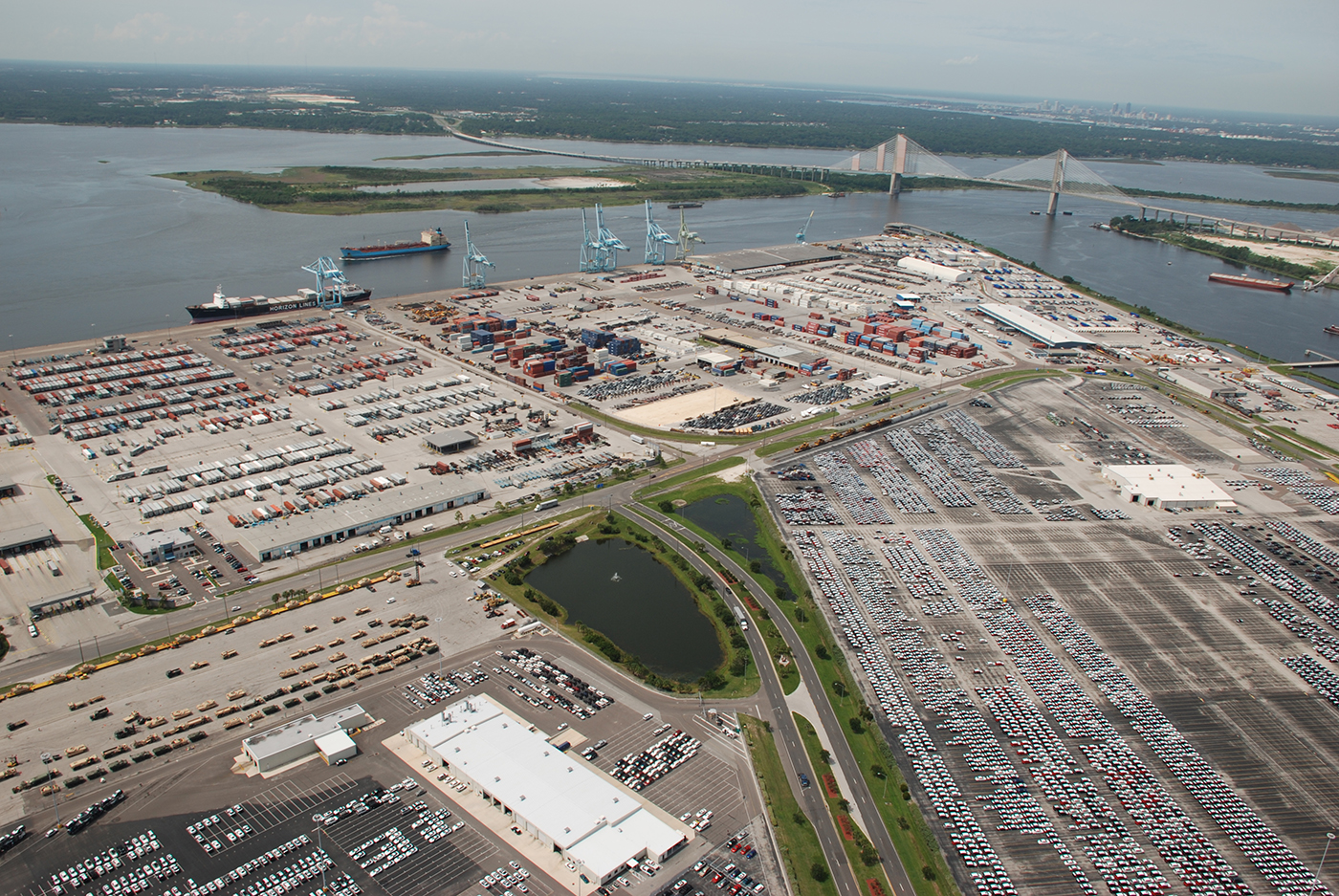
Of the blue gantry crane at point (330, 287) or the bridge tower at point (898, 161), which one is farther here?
the bridge tower at point (898, 161)

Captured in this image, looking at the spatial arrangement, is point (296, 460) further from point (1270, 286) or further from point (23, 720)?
point (1270, 286)

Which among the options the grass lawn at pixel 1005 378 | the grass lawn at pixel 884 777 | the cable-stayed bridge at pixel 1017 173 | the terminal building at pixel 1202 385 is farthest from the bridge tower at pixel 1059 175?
the grass lawn at pixel 884 777

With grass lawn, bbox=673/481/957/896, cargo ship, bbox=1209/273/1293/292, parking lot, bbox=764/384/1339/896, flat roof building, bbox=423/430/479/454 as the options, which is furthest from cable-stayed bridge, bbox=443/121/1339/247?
flat roof building, bbox=423/430/479/454

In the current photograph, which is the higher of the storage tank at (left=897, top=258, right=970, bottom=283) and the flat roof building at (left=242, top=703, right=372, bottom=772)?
the storage tank at (left=897, top=258, right=970, bottom=283)

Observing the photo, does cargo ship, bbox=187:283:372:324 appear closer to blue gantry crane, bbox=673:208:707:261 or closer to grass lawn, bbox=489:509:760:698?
blue gantry crane, bbox=673:208:707:261

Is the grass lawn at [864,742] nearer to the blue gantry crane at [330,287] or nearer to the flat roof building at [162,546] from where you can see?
the flat roof building at [162,546]

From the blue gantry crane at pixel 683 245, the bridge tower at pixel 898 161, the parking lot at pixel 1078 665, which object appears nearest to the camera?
the parking lot at pixel 1078 665

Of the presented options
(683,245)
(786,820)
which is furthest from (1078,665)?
(683,245)

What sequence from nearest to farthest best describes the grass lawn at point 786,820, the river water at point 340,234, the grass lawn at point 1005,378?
the grass lawn at point 786,820, the grass lawn at point 1005,378, the river water at point 340,234
